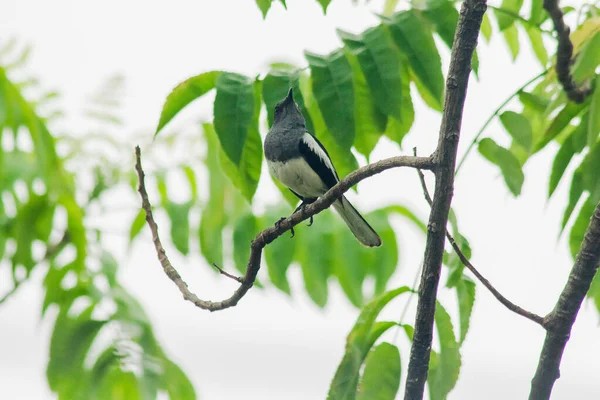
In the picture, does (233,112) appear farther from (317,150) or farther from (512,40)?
(512,40)

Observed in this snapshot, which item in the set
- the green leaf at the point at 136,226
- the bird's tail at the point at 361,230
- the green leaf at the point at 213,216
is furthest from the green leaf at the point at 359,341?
the green leaf at the point at 136,226

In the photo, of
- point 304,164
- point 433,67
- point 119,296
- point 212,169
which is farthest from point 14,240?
point 433,67

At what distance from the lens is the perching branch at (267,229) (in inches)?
68.4

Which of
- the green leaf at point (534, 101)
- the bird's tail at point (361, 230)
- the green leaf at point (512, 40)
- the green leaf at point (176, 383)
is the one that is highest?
the green leaf at point (512, 40)

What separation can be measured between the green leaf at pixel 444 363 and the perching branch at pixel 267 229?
469 millimetres

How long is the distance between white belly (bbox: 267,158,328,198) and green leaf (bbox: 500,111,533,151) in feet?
4.42

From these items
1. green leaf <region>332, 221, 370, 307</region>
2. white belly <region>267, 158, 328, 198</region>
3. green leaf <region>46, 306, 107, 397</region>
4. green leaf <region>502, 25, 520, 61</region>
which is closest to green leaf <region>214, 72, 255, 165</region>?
white belly <region>267, 158, 328, 198</region>

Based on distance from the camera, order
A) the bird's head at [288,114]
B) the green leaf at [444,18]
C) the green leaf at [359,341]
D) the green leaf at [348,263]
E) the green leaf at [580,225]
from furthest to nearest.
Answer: the bird's head at [288,114]
the green leaf at [348,263]
the green leaf at [444,18]
the green leaf at [580,225]
the green leaf at [359,341]

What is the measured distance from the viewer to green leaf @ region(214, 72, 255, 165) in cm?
221

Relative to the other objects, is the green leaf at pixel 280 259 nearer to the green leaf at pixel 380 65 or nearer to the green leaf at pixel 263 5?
the green leaf at pixel 380 65

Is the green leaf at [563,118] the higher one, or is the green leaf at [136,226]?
the green leaf at [563,118]

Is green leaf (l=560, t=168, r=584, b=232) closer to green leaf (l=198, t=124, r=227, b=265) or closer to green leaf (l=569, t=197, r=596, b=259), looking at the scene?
green leaf (l=569, t=197, r=596, b=259)

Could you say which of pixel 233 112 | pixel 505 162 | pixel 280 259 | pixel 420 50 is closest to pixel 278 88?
pixel 233 112

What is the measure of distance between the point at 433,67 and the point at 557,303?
909 millimetres
